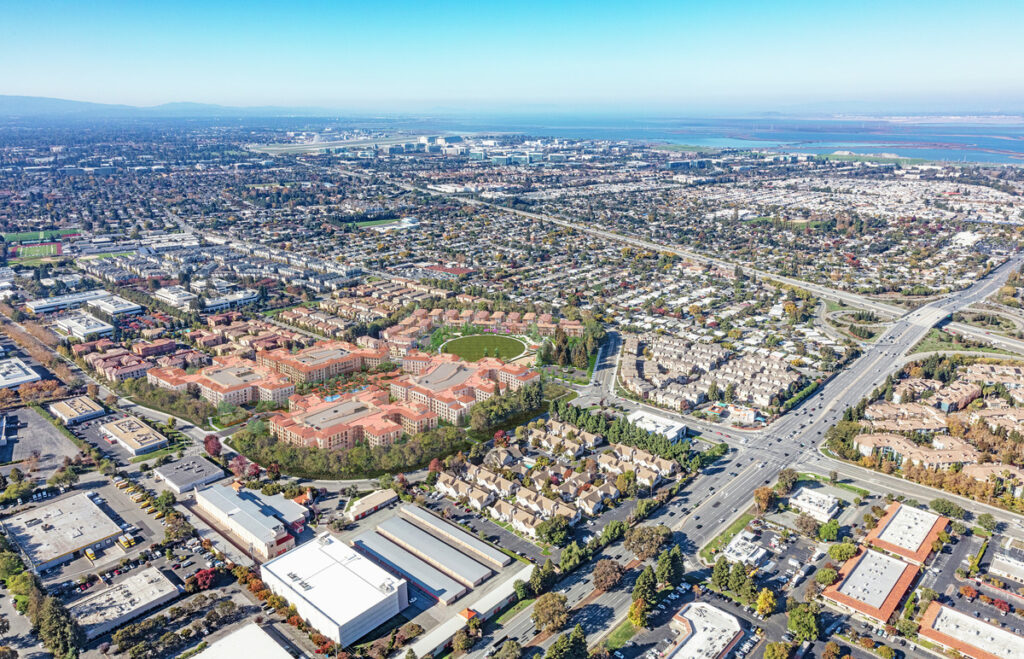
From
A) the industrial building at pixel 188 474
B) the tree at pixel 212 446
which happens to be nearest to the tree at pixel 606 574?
the industrial building at pixel 188 474

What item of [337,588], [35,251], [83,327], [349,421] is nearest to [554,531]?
[337,588]

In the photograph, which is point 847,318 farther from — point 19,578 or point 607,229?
point 19,578

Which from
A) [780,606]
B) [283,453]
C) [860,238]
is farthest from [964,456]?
[860,238]

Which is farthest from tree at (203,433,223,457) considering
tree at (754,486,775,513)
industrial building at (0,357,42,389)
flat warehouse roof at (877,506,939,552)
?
flat warehouse roof at (877,506,939,552)

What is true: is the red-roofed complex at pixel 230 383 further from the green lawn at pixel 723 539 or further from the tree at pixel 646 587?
the green lawn at pixel 723 539

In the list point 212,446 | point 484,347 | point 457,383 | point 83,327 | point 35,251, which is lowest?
point 212,446

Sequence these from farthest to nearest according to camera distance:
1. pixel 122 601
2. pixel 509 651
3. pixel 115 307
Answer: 1. pixel 115 307
2. pixel 122 601
3. pixel 509 651

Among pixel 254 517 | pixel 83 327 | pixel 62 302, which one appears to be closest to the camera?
pixel 254 517

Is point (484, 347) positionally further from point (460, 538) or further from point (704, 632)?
point (704, 632)
